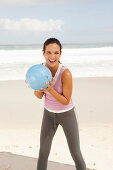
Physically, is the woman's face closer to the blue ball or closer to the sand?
the blue ball

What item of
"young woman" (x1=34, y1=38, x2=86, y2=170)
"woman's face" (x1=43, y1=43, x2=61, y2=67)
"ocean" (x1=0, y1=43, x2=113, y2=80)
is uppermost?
"woman's face" (x1=43, y1=43, x2=61, y2=67)

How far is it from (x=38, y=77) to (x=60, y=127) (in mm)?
3270

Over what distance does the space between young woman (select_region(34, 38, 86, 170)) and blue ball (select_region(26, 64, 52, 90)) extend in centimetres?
6

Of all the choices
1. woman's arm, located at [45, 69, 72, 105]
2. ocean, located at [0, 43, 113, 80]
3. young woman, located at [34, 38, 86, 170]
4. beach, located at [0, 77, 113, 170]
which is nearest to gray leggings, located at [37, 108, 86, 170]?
young woman, located at [34, 38, 86, 170]

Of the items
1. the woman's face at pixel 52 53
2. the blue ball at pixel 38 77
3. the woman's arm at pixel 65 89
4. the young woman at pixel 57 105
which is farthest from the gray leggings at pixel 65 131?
the woman's face at pixel 52 53

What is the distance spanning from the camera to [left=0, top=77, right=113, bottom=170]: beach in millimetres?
4020

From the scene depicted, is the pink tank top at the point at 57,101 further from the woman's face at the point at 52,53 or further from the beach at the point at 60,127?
the beach at the point at 60,127

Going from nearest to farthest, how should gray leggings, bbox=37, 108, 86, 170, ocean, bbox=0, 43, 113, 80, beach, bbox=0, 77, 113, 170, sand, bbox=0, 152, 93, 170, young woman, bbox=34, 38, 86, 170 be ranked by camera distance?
1. young woman, bbox=34, 38, 86, 170
2. gray leggings, bbox=37, 108, 86, 170
3. sand, bbox=0, 152, 93, 170
4. beach, bbox=0, 77, 113, 170
5. ocean, bbox=0, 43, 113, 80

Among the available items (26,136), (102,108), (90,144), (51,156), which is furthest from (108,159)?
(102,108)

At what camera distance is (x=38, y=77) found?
227cm

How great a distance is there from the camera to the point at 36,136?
488 cm

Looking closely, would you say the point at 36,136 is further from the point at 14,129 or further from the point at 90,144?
the point at 90,144

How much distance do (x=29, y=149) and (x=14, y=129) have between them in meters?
1.25

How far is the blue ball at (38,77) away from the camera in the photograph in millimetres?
2254
